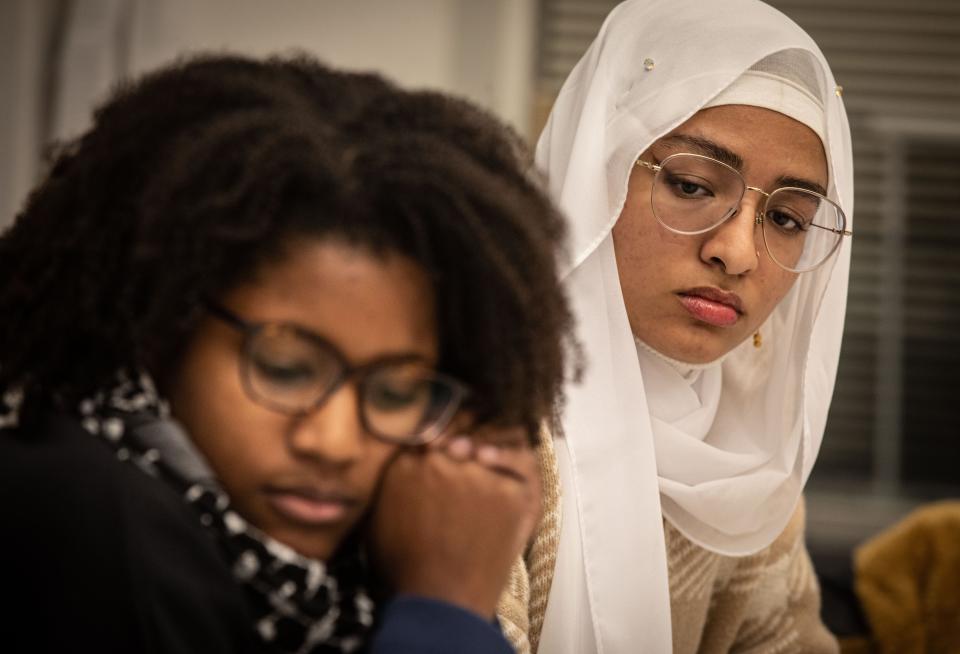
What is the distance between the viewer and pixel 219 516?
3.06 ft

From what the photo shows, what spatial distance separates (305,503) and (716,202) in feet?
3.15

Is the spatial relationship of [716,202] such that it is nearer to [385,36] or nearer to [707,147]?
[707,147]

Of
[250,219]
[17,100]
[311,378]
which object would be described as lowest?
[311,378]

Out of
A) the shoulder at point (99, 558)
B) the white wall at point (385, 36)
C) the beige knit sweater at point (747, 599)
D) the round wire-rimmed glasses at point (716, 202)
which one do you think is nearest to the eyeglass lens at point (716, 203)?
the round wire-rimmed glasses at point (716, 202)

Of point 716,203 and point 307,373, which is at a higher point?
point 716,203

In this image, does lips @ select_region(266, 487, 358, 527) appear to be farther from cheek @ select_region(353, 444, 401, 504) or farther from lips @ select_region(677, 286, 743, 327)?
lips @ select_region(677, 286, 743, 327)

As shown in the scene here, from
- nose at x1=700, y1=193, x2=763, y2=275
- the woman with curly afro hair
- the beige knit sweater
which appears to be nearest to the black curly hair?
the woman with curly afro hair

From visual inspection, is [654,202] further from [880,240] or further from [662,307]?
[880,240]

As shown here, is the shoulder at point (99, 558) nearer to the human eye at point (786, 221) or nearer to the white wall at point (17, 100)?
the human eye at point (786, 221)

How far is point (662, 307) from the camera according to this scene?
1.74m

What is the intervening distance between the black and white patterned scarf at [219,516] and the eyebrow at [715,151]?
988 millimetres

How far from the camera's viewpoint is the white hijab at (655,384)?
1654mm

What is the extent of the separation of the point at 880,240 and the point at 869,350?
0.37m

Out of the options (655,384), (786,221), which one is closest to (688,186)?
(786,221)
